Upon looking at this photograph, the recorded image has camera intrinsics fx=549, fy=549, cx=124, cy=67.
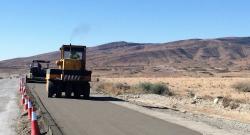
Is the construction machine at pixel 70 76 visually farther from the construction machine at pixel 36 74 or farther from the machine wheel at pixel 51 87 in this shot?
the construction machine at pixel 36 74

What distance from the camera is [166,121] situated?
20297 millimetres

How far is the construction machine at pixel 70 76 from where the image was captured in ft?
112

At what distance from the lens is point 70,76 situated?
1347 inches

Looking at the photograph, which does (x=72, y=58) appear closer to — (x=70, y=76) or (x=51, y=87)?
(x=70, y=76)

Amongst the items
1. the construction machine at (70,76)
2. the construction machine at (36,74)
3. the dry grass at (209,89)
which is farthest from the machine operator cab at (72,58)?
the construction machine at (36,74)

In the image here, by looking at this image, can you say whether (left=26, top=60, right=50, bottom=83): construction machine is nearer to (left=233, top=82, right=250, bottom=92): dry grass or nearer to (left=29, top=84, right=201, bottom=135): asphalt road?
(left=233, top=82, right=250, bottom=92): dry grass

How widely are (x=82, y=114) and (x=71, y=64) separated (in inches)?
547

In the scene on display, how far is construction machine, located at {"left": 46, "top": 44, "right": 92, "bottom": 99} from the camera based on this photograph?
112ft

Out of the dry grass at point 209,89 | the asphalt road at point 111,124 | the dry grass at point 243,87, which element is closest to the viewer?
the asphalt road at point 111,124

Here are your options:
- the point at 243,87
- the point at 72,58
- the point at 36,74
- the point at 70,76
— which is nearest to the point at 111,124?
the point at 70,76

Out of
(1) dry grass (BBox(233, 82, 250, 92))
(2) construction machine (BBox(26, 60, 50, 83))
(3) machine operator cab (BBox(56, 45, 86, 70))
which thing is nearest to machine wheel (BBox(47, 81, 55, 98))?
(3) machine operator cab (BBox(56, 45, 86, 70))

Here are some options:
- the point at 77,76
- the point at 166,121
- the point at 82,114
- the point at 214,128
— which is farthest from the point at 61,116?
the point at 77,76

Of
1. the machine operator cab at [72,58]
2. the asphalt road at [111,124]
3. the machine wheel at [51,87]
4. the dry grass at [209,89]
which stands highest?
the machine operator cab at [72,58]

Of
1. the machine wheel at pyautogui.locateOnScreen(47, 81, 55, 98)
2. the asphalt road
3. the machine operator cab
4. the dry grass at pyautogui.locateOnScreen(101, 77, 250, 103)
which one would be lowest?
the dry grass at pyautogui.locateOnScreen(101, 77, 250, 103)
